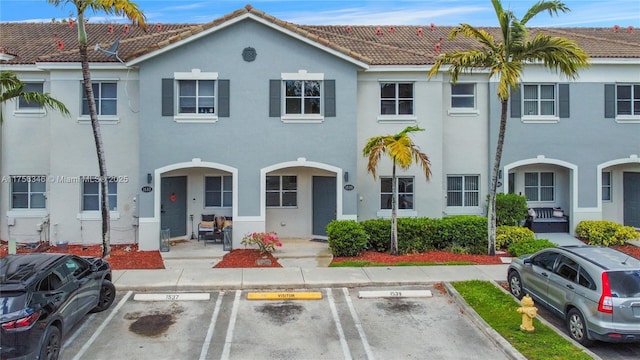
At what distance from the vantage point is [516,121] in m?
18.6

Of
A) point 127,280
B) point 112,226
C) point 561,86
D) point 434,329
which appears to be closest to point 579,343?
point 434,329

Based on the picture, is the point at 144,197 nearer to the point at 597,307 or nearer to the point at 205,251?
the point at 205,251

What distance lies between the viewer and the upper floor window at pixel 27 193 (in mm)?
17828

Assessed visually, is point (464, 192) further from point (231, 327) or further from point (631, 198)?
point (231, 327)

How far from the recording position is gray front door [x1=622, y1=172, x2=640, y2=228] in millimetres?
19620

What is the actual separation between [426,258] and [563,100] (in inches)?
352

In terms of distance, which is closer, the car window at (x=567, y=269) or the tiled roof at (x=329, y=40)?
the car window at (x=567, y=269)

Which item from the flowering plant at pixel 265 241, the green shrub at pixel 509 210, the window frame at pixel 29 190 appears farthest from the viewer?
the window frame at pixel 29 190

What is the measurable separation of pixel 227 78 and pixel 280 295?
8.17 metres

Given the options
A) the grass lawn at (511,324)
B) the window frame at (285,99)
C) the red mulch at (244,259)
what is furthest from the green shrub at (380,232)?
the window frame at (285,99)

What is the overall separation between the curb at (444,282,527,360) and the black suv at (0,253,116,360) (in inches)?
300

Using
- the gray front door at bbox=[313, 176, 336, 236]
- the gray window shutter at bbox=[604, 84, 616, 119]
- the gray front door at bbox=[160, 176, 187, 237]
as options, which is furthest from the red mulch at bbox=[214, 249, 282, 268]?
the gray window shutter at bbox=[604, 84, 616, 119]

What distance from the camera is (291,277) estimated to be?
1295 cm

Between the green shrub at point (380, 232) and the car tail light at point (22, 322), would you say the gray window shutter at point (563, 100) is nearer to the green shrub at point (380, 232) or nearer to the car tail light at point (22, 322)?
the green shrub at point (380, 232)
